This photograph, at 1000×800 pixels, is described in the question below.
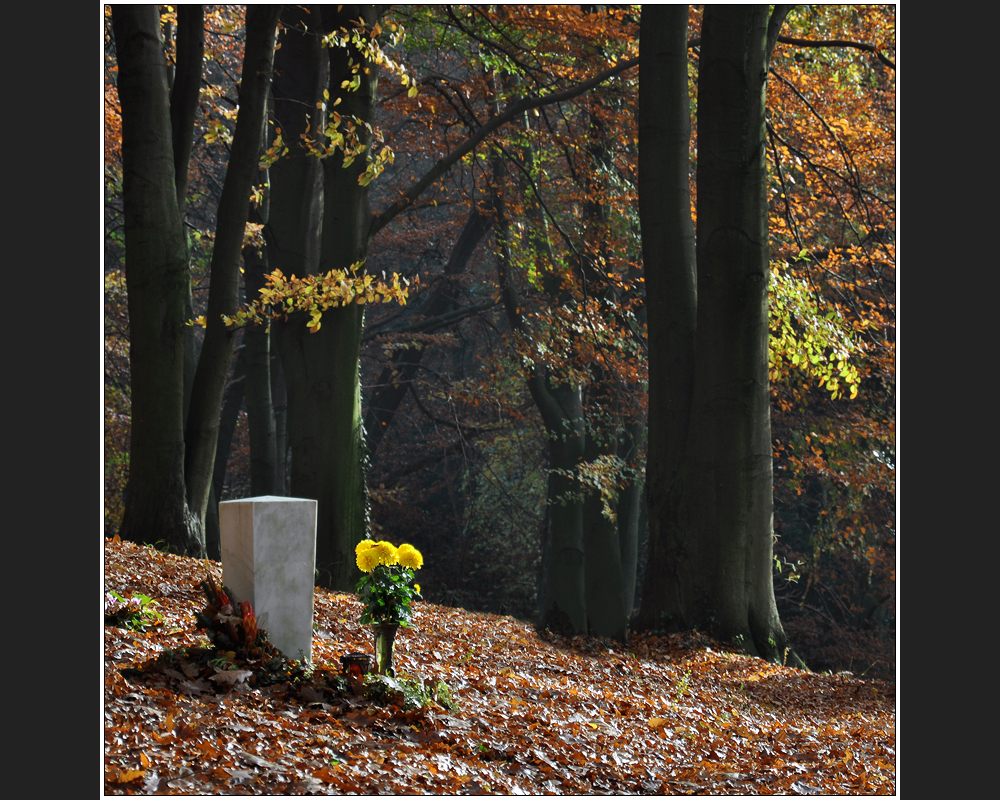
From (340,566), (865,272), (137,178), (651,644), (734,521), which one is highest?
(865,272)

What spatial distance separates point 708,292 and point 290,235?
16.3ft

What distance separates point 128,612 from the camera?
5.32 metres

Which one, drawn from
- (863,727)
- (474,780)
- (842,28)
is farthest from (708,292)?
(842,28)

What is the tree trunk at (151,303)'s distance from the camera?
8062 millimetres

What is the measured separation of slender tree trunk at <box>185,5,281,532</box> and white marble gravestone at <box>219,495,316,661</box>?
3635 millimetres

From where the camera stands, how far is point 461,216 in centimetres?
1916

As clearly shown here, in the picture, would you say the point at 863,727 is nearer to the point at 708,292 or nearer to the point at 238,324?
the point at 708,292

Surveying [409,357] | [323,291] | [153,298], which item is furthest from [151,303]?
[409,357]

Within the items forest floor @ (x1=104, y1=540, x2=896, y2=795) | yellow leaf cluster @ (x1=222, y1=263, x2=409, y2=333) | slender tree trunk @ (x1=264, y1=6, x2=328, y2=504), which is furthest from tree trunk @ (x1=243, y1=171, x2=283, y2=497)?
forest floor @ (x1=104, y1=540, x2=896, y2=795)

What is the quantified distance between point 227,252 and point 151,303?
1.03 metres

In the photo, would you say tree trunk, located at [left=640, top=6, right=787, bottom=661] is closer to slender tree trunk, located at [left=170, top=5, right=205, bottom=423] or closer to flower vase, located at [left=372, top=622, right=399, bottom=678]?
flower vase, located at [left=372, top=622, right=399, bottom=678]

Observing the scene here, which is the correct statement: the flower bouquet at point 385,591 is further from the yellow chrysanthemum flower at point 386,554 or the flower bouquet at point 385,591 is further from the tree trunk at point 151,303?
the tree trunk at point 151,303

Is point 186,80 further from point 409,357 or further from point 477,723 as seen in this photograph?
point 409,357

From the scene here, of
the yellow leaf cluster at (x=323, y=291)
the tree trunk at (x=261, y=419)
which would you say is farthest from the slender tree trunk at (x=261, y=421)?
the yellow leaf cluster at (x=323, y=291)
